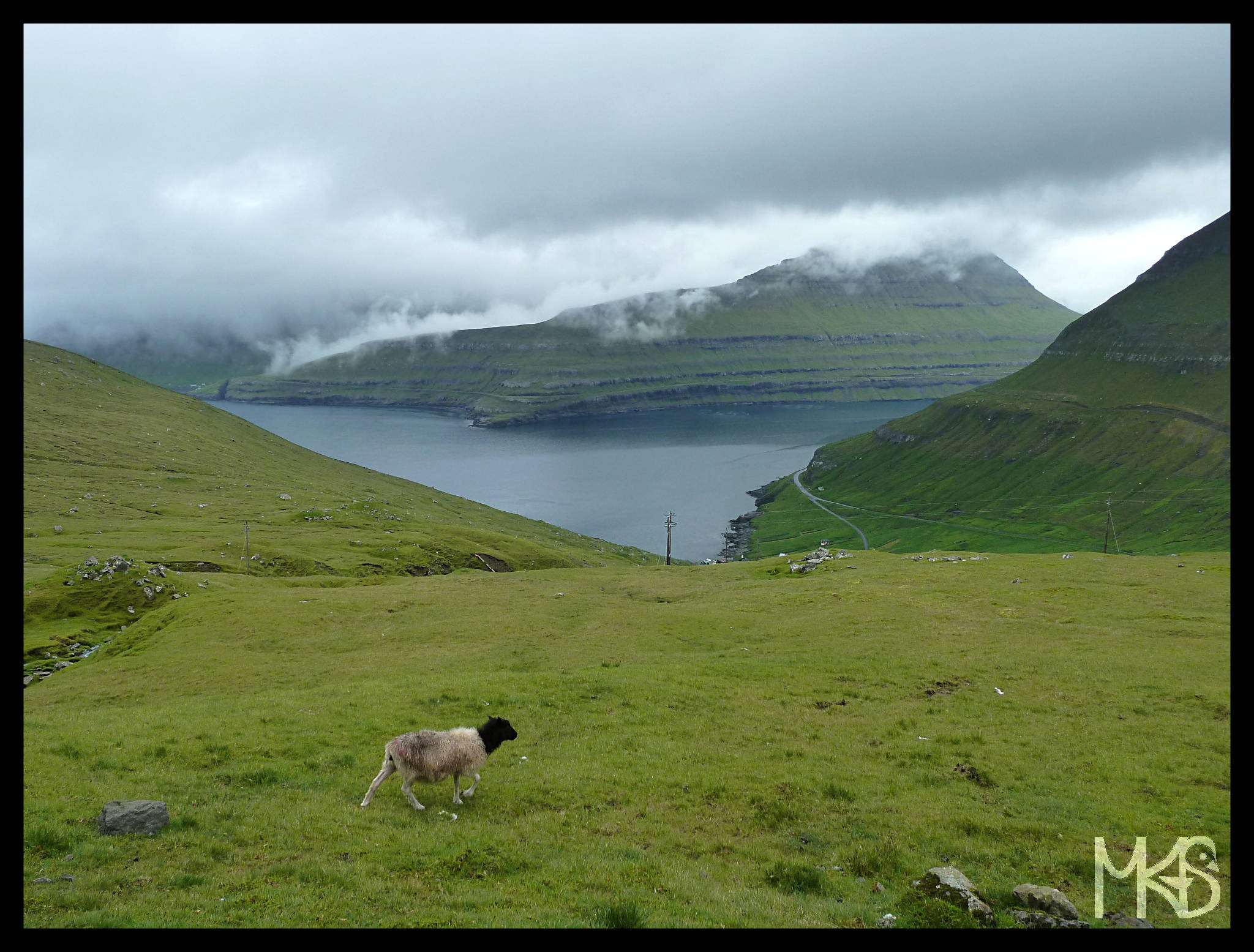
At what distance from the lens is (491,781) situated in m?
19.6

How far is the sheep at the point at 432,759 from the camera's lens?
692 inches

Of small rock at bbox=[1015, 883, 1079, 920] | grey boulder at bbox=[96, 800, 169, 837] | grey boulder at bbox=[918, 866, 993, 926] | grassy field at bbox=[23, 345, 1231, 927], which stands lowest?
grassy field at bbox=[23, 345, 1231, 927]

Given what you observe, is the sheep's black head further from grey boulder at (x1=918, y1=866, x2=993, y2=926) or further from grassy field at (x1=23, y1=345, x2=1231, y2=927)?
grey boulder at (x1=918, y1=866, x2=993, y2=926)

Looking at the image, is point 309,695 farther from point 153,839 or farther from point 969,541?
point 969,541

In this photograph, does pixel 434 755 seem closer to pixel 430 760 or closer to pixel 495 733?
pixel 430 760

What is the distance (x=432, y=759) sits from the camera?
17.8 metres

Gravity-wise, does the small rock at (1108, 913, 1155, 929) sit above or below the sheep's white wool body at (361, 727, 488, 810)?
below

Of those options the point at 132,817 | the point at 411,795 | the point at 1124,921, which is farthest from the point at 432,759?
the point at 1124,921

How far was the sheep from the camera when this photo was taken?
17578 millimetres

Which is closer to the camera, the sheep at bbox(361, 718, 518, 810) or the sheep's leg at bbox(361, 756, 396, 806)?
the sheep's leg at bbox(361, 756, 396, 806)

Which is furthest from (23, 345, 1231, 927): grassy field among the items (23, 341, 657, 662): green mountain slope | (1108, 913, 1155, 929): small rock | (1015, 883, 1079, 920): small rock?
(23, 341, 657, 662): green mountain slope

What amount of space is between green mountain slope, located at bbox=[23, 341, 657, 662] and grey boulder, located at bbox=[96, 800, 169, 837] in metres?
19.6

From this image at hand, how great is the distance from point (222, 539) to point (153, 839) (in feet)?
265
